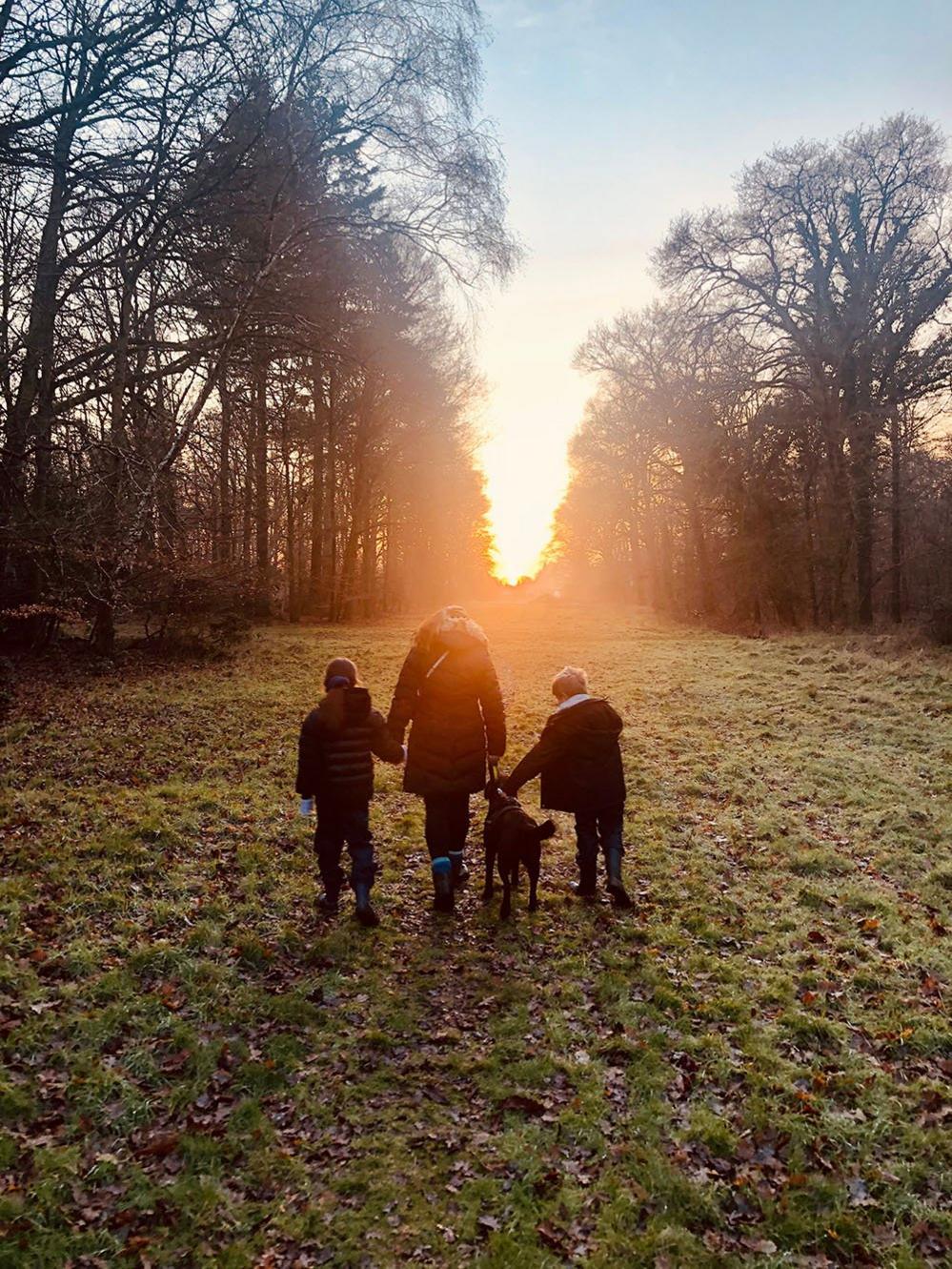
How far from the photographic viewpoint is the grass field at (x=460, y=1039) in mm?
3227

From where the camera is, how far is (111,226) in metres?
8.30

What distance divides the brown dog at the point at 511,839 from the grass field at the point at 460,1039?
337 mm

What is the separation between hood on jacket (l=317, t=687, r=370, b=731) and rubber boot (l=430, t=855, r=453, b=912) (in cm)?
131

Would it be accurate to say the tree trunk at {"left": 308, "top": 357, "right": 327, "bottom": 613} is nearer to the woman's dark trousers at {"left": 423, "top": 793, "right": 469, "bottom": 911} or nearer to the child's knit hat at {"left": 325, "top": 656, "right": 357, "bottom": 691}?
the child's knit hat at {"left": 325, "top": 656, "right": 357, "bottom": 691}

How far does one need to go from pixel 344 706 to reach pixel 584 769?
1963mm

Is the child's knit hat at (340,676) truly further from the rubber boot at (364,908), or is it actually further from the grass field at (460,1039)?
the grass field at (460,1039)

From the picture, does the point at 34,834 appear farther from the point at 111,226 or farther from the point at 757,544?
the point at 757,544

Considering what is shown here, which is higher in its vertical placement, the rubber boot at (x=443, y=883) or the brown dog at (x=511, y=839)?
the brown dog at (x=511, y=839)

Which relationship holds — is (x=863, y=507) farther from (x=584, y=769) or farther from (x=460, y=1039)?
(x=460, y=1039)

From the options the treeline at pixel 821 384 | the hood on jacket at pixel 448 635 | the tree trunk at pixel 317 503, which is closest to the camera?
the hood on jacket at pixel 448 635

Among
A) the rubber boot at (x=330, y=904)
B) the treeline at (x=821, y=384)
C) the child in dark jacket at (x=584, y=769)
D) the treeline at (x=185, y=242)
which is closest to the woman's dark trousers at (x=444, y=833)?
the child in dark jacket at (x=584, y=769)

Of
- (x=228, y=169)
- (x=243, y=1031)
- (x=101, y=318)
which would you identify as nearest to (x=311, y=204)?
(x=228, y=169)

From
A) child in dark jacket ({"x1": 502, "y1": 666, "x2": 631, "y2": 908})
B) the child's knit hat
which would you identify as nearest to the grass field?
child in dark jacket ({"x1": 502, "y1": 666, "x2": 631, "y2": 908})

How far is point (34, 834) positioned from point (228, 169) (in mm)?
7007
